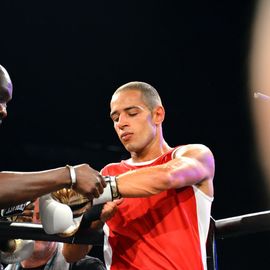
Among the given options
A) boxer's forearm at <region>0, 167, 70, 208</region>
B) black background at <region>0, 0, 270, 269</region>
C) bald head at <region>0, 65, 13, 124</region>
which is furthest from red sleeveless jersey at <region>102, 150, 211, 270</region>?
black background at <region>0, 0, 270, 269</region>

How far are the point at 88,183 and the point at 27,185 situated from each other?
177 millimetres

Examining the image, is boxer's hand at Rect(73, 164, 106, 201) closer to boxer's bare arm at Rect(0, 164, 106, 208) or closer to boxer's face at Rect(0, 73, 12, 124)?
boxer's bare arm at Rect(0, 164, 106, 208)

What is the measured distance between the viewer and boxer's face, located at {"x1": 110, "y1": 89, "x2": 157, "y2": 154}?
194cm

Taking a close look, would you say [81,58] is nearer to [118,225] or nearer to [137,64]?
[137,64]

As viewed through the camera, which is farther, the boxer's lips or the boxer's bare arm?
→ the boxer's lips

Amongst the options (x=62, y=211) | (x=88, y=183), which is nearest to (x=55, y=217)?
(x=62, y=211)

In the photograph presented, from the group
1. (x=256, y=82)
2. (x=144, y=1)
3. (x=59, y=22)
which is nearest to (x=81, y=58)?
(x=59, y=22)

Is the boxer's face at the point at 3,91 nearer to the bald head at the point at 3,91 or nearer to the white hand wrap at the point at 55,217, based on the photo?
the bald head at the point at 3,91

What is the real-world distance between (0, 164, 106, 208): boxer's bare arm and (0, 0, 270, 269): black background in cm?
320

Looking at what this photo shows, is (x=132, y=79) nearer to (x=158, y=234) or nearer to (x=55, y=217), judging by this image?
(x=158, y=234)

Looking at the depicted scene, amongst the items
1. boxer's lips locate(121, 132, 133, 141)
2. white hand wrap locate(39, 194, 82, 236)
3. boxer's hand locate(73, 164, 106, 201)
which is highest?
boxer's lips locate(121, 132, 133, 141)

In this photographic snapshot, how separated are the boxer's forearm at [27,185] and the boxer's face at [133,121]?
46 cm

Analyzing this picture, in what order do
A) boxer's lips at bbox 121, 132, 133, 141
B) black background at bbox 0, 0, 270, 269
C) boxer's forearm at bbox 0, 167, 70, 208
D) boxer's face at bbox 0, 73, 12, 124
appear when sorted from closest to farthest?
boxer's forearm at bbox 0, 167, 70, 208, boxer's face at bbox 0, 73, 12, 124, boxer's lips at bbox 121, 132, 133, 141, black background at bbox 0, 0, 270, 269

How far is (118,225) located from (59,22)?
128 inches
